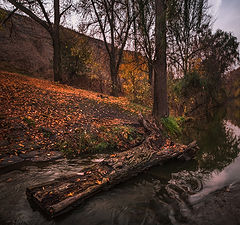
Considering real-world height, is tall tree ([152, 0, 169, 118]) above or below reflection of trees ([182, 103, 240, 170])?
above

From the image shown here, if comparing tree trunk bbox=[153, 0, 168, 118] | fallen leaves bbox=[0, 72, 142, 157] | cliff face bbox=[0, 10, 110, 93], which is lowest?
fallen leaves bbox=[0, 72, 142, 157]

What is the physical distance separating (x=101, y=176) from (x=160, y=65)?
5.94 metres

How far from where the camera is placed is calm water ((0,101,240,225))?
2521mm

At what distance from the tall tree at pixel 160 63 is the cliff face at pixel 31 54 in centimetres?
883

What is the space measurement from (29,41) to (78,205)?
22802 millimetres

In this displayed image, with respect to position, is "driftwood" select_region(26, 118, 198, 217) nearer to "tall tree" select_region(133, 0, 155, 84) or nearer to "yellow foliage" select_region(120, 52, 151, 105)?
"tall tree" select_region(133, 0, 155, 84)

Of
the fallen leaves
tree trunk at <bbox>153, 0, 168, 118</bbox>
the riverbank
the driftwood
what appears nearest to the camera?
the driftwood

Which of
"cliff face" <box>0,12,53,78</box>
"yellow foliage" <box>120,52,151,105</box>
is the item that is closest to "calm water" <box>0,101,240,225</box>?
"yellow foliage" <box>120,52,151,105</box>

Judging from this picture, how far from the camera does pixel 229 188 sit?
11.1 ft

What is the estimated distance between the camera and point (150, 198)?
306 cm

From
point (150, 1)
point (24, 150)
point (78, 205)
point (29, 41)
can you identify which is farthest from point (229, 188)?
point (29, 41)

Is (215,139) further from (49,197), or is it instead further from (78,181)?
(49,197)

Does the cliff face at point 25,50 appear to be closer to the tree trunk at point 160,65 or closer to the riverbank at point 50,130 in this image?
the riverbank at point 50,130

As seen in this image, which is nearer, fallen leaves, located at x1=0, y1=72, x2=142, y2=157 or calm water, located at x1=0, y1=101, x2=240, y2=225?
calm water, located at x1=0, y1=101, x2=240, y2=225
